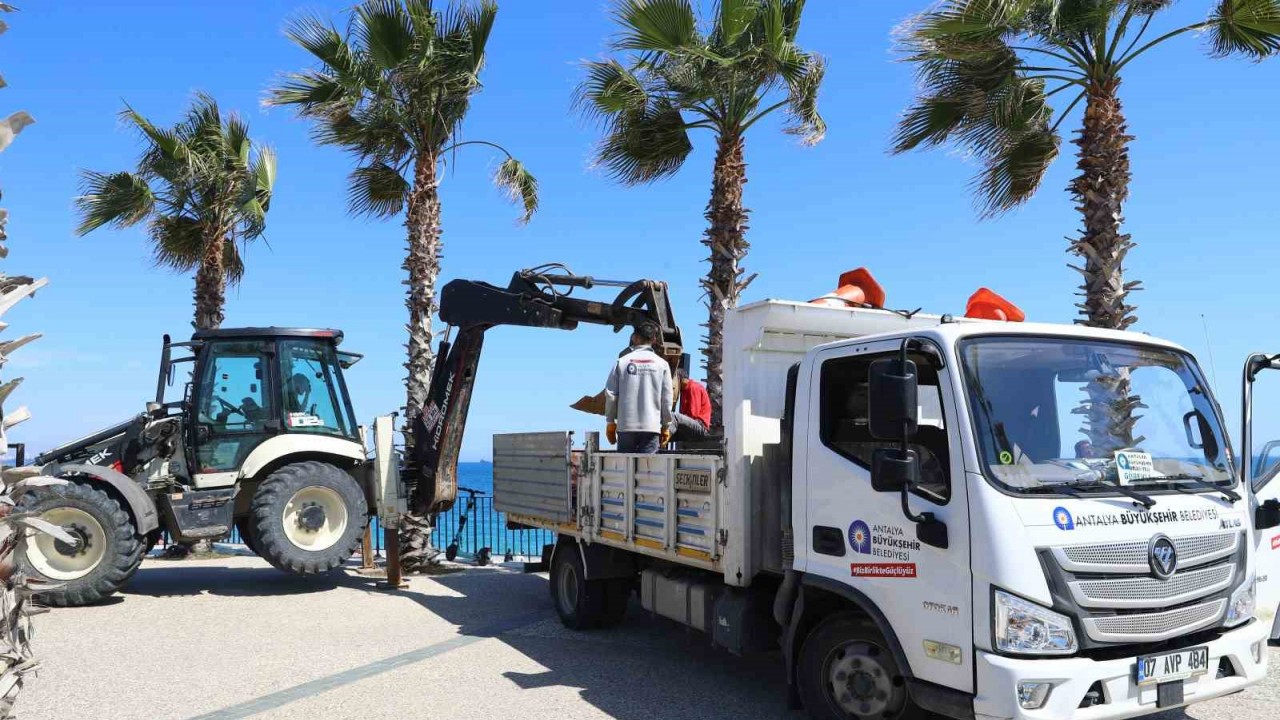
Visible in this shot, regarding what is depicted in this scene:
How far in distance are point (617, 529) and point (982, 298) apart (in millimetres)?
3260

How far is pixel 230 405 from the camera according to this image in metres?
10.7

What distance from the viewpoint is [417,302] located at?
12.8 m

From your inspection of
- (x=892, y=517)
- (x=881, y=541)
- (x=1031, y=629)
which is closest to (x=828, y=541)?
(x=881, y=541)

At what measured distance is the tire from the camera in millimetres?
9344

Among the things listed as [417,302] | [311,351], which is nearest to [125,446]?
[311,351]

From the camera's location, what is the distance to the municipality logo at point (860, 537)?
482 centimetres

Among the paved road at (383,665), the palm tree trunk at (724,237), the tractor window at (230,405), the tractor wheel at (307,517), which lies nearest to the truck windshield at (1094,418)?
the paved road at (383,665)

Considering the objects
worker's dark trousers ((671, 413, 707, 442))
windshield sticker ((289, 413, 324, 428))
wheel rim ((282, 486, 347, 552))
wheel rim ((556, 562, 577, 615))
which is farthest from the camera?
windshield sticker ((289, 413, 324, 428))

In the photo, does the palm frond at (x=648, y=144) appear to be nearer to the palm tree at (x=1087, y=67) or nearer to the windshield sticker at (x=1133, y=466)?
the palm tree at (x=1087, y=67)

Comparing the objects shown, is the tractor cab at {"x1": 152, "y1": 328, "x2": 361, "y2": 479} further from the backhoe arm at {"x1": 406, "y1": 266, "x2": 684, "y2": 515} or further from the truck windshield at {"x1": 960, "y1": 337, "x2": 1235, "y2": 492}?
the truck windshield at {"x1": 960, "y1": 337, "x2": 1235, "y2": 492}

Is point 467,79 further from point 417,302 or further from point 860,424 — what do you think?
point 860,424

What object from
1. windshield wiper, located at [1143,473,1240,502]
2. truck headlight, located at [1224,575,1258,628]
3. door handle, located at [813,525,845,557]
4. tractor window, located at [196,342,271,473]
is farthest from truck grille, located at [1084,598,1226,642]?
tractor window, located at [196,342,271,473]

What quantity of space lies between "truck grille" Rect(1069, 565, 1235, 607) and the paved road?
1531 mm

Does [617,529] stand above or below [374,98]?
below
